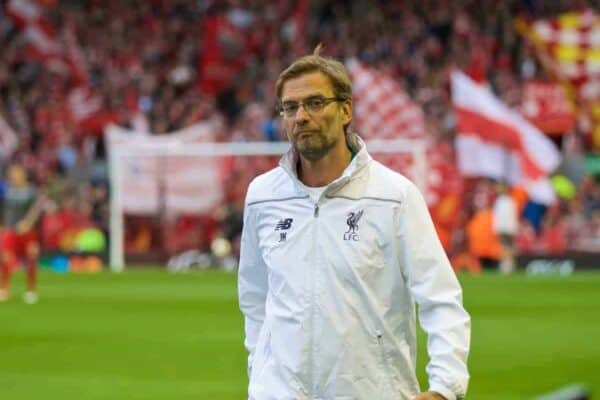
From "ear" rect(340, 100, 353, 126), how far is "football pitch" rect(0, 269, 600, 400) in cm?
723

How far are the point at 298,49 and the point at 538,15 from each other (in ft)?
22.0

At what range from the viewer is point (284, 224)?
18.4ft

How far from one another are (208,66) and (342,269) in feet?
129

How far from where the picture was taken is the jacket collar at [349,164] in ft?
18.1

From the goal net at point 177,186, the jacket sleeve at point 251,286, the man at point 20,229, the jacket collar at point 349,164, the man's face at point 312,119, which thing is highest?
the man's face at point 312,119

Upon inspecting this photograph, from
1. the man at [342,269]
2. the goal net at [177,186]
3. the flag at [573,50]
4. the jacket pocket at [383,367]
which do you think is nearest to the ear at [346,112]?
the man at [342,269]

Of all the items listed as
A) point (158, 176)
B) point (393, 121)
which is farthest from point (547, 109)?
point (158, 176)

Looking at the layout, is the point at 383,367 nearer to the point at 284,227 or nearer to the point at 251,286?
the point at 284,227

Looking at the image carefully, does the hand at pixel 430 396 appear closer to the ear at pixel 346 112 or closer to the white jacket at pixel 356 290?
the white jacket at pixel 356 290

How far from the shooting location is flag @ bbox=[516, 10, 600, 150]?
4066 centimetres

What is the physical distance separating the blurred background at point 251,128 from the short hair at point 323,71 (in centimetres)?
1717

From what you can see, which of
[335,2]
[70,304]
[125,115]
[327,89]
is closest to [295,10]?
[335,2]

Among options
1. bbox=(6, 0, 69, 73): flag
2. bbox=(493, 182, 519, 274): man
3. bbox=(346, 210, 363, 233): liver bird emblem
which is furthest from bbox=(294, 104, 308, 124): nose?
bbox=(6, 0, 69, 73): flag

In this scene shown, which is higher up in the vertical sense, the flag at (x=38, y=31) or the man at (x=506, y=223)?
the flag at (x=38, y=31)
